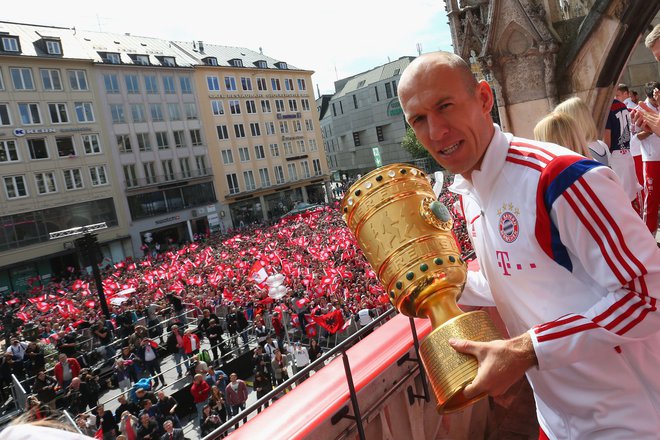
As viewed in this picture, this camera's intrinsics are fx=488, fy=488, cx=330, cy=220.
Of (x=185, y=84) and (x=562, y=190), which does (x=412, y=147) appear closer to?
(x=185, y=84)

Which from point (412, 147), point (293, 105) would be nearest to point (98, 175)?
point (293, 105)

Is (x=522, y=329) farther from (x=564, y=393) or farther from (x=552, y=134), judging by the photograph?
(x=552, y=134)

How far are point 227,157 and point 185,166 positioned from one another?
4.94 meters

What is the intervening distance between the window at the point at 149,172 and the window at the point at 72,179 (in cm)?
585

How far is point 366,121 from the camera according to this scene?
2783 inches

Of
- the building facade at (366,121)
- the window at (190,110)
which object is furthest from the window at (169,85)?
the building facade at (366,121)

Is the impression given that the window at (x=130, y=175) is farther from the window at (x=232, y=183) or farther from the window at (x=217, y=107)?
the window at (x=217, y=107)

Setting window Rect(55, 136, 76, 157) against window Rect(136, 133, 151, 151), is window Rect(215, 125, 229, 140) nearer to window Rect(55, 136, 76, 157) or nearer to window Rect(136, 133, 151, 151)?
window Rect(136, 133, 151, 151)

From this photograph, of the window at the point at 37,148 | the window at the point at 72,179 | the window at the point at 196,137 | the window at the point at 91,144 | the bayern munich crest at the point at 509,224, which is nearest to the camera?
the bayern munich crest at the point at 509,224

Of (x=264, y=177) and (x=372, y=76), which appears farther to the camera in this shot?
(x=372, y=76)

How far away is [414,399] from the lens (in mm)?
2902

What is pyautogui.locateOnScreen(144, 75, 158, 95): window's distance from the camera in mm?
46703

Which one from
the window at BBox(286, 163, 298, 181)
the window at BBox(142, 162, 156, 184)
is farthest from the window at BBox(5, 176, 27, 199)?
the window at BBox(286, 163, 298, 181)

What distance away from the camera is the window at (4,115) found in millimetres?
37750
